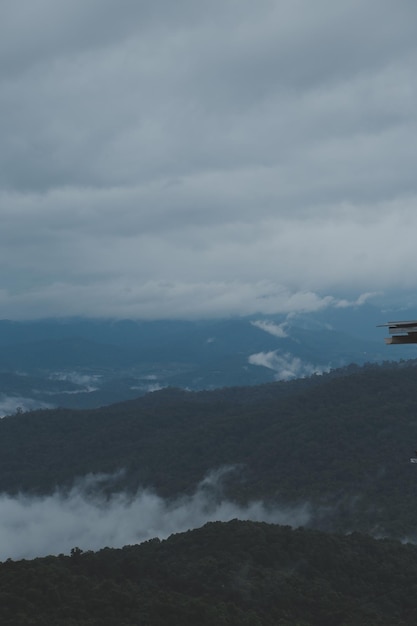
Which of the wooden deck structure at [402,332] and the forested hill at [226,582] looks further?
the forested hill at [226,582]

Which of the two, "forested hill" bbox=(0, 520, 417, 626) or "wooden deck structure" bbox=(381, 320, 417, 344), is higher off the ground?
"wooden deck structure" bbox=(381, 320, 417, 344)

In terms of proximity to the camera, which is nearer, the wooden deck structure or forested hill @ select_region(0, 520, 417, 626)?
the wooden deck structure

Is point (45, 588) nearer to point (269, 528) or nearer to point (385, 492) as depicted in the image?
point (269, 528)

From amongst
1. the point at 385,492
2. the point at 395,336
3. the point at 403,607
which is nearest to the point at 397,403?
the point at 385,492

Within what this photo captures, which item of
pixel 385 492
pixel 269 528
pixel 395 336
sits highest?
pixel 395 336

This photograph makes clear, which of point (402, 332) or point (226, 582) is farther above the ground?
point (402, 332)

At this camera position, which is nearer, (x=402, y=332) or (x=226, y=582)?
(x=402, y=332)

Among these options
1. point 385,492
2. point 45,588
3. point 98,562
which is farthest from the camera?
point 385,492

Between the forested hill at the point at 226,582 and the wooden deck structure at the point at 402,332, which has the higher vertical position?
the wooden deck structure at the point at 402,332
